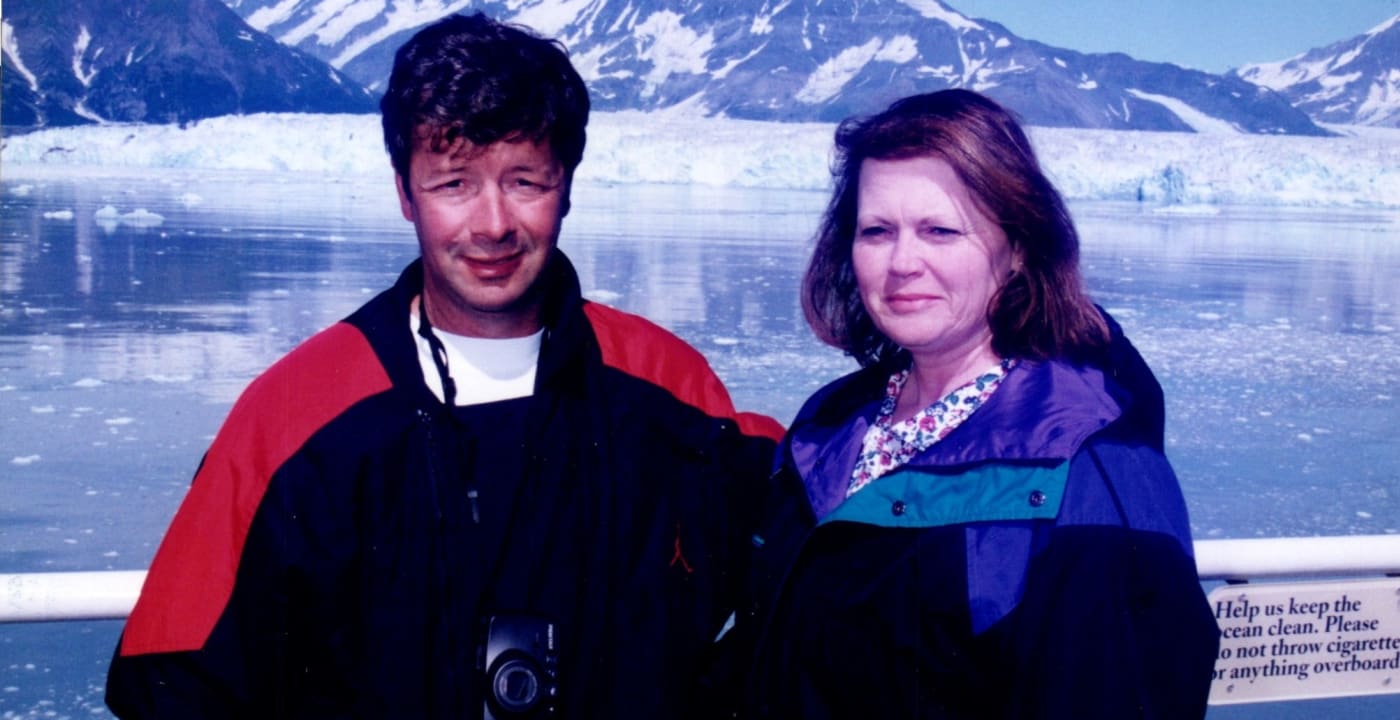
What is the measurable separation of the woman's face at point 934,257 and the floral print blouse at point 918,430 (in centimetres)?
5

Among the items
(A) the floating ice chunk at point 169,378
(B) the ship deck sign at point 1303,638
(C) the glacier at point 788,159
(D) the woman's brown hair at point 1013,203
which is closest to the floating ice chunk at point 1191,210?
(C) the glacier at point 788,159

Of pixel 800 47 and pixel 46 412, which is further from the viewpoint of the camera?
pixel 800 47

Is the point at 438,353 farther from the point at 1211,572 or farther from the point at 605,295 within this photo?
the point at 605,295

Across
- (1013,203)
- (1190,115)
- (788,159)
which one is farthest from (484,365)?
(1190,115)

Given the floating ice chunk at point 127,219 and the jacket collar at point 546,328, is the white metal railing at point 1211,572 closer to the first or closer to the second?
the jacket collar at point 546,328

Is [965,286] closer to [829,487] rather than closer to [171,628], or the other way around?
[829,487]

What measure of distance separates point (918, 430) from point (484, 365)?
0.54 meters

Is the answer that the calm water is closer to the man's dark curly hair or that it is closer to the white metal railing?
the white metal railing

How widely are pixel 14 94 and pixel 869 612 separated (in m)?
83.2

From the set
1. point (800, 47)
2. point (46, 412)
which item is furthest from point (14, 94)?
point (800, 47)

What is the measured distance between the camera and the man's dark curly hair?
4.93 feet

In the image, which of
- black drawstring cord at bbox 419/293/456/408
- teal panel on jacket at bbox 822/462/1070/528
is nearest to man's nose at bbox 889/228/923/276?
teal panel on jacket at bbox 822/462/1070/528

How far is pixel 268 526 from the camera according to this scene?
1.35m

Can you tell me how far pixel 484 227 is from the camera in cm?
150
